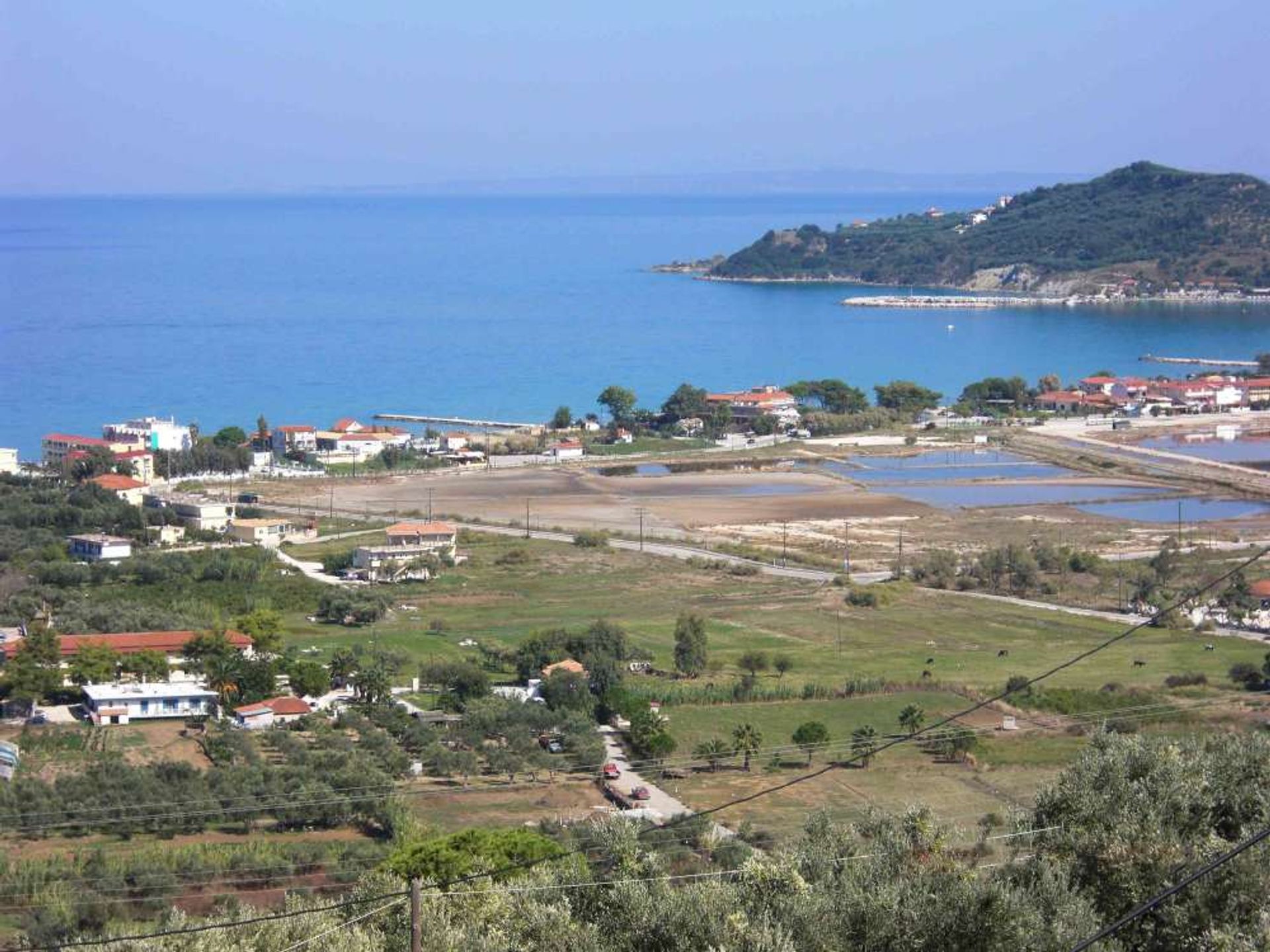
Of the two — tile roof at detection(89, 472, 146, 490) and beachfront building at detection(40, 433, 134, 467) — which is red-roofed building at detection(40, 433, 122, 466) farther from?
tile roof at detection(89, 472, 146, 490)

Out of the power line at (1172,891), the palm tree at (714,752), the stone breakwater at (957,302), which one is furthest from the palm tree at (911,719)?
the stone breakwater at (957,302)

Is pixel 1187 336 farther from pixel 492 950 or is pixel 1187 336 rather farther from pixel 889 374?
pixel 492 950

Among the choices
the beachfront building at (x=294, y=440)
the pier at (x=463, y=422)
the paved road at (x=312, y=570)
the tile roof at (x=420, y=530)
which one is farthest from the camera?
the pier at (x=463, y=422)

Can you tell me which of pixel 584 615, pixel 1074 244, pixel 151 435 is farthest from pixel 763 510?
pixel 1074 244

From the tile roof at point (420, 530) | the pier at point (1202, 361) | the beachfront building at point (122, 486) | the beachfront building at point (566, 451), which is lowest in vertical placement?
the beachfront building at point (566, 451)

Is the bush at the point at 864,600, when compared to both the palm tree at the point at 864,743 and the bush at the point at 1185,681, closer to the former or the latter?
the bush at the point at 1185,681
